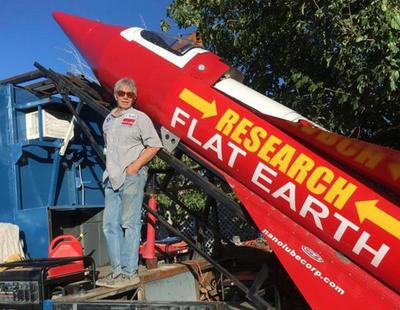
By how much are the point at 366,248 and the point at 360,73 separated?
2.14 m

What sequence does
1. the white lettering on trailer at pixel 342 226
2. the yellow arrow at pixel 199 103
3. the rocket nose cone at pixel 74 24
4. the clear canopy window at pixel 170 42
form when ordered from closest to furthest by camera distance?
the white lettering on trailer at pixel 342 226 → the yellow arrow at pixel 199 103 → the clear canopy window at pixel 170 42 → the rocket nose cone at pixel 74 24

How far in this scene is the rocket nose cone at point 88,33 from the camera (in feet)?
18.0

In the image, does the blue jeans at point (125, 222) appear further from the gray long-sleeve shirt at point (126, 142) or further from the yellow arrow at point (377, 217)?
the yellow arrow at point (377, 217)

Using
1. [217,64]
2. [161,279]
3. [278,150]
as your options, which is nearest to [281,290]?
[161,279]

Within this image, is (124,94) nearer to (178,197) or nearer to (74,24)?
(74,24)

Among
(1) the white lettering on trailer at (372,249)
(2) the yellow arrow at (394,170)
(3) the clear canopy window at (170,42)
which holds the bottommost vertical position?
(1) the white lettering on trailer at (372,249)

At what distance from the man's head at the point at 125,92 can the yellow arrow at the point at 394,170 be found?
7.38 ft

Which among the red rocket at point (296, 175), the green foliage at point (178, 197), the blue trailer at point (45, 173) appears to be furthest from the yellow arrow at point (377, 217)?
the green foliage at point (178, 197)

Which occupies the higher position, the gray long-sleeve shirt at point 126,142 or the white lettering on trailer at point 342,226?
the gray long-sleeve shirt at point 126,142

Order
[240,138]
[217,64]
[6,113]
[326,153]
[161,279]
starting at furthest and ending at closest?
[6,113]
[217,64]
[161,279]
[240,138]
[326,153]

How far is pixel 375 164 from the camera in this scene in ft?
11.9

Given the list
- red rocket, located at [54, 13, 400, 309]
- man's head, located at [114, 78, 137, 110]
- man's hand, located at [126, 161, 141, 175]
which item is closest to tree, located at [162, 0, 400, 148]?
red rocket, located at [54, 13, 400, 309]

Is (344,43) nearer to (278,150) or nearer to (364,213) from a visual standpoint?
(278,150)

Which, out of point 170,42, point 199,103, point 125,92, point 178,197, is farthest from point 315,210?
point 178,197
